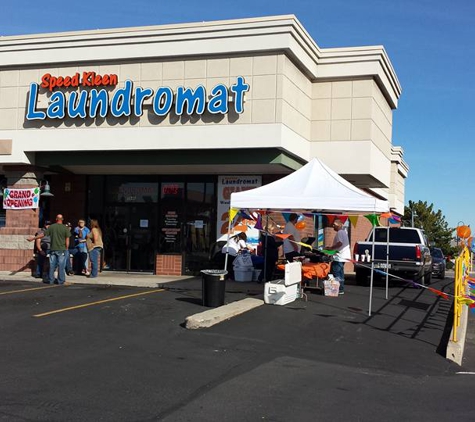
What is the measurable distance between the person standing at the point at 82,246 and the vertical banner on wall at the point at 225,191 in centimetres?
411

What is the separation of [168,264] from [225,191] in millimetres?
3008

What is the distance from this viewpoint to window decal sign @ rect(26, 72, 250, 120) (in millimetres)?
15617

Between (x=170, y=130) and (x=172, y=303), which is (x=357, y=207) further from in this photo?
(x=170, y=130)

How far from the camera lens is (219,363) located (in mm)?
7051

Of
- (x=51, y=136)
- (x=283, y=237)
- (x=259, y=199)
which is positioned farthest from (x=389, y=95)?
(x=51, y=136)

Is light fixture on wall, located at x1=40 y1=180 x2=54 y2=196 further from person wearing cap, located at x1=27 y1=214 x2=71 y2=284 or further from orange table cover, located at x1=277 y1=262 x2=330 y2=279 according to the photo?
orange table cover, located at x1=277 y1=262 x2=330 y2=279

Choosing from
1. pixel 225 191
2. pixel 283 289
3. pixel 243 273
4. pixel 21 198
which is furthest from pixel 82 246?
pixel 283 289

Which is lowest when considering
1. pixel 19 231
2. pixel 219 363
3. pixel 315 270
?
pixel 219 363

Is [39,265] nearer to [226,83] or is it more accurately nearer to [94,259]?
[94,259]

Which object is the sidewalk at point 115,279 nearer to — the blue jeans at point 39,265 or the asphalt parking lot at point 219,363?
the blue jeans at point 39,265

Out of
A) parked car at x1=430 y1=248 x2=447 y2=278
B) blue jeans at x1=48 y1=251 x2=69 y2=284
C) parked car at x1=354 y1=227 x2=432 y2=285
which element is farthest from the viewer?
parked car at x1=430 y1=248 x2=447 y2=278

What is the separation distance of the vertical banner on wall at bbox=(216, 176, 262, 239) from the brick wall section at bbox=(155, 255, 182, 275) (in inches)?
60.7

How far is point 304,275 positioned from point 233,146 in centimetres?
438

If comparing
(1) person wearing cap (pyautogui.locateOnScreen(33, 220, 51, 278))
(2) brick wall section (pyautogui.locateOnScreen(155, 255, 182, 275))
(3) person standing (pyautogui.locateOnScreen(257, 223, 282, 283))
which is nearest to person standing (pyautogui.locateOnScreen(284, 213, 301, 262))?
(3) person standing (pyautogui.locateOnScreen(257, 223, 282, 283))
